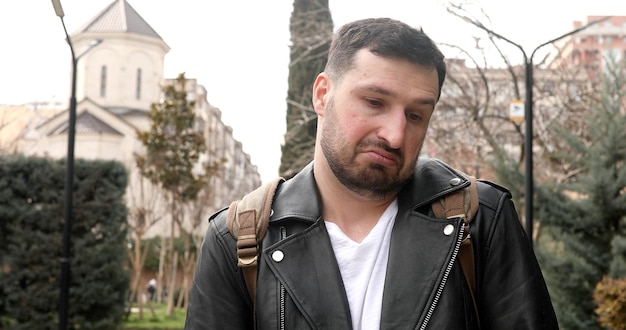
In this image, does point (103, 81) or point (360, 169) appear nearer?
point (360, 169)

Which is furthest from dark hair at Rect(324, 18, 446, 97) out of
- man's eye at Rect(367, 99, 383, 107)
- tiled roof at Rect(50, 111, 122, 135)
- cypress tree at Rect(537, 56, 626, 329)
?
tiled roof at Rect(50, 111, 122, 135)

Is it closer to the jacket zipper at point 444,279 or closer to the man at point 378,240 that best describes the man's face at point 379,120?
the man at point 378,240

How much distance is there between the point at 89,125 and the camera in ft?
162

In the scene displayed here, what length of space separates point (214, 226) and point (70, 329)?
15104 millimetres

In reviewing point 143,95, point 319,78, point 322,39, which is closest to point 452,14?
point 322,39

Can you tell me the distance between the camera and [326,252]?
7.07 ft

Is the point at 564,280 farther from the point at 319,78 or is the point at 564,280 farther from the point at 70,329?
the point at 319,78

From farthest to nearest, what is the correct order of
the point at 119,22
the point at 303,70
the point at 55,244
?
the point at 119,22 → the point at 303,70 → the point at 55,244

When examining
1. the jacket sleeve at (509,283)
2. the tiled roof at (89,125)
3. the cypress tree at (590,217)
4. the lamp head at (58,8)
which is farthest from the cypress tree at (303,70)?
the tiled roof at (89,125)

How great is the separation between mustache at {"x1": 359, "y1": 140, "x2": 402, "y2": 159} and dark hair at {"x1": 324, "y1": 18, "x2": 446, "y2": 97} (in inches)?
7.9

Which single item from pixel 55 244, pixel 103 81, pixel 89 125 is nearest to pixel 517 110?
pixel 55 244

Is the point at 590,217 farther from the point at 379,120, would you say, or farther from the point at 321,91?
the point at 379,120

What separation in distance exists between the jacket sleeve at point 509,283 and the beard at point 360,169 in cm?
25

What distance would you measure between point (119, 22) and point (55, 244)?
42.7m
